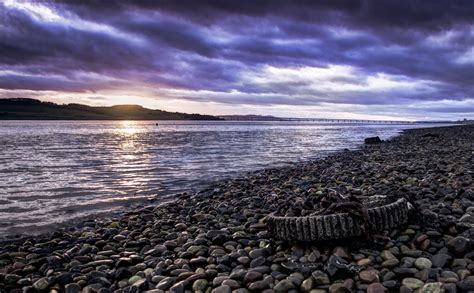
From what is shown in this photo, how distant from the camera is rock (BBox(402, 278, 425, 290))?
3896 mm

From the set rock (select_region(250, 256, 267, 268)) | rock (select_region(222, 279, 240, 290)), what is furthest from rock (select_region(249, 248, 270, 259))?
rock (select_region(222, 279, 240, 290))

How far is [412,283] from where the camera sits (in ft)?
13.0

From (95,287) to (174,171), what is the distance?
12301 millimetres

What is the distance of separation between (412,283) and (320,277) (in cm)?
96

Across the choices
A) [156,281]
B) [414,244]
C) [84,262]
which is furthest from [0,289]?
[414,244]

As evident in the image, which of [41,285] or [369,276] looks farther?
[41,285]

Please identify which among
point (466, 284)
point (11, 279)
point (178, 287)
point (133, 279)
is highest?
point (466, 284)

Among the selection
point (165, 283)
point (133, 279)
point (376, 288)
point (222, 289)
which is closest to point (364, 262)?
point (376, 288)

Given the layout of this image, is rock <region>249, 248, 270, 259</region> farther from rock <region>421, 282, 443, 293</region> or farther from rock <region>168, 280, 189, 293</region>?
rock <region>421, 282, 443, 293</region>

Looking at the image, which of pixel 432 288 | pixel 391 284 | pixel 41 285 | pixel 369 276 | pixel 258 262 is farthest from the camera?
pixel 258 262

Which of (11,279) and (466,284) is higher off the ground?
(466,284)

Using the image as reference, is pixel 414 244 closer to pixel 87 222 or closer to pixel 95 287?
pixel 95 287

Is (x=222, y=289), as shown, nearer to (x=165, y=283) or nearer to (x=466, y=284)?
(x=165, y=283)

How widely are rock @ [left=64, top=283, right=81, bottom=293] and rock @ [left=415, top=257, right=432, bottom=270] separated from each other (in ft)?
13.4
